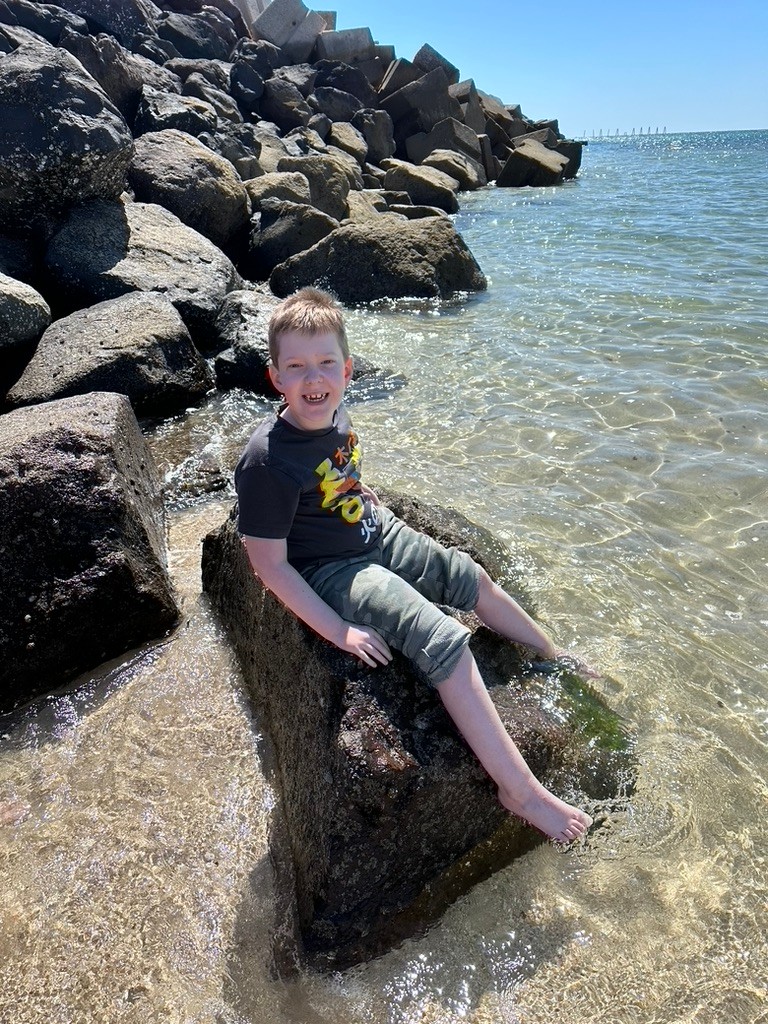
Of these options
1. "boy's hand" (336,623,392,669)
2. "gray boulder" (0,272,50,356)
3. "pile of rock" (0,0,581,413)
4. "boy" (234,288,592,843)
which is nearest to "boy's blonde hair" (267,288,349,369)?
"boy" (234,288,592,843)

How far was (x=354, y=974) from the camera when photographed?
2.20 meters

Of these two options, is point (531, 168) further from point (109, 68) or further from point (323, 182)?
point (109, 68)

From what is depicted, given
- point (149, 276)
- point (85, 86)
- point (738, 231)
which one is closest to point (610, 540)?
point (149, 276)

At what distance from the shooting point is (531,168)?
28.3m

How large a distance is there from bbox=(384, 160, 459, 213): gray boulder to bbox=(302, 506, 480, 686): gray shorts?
1877cm

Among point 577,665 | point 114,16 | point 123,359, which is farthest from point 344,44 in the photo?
point 577,665

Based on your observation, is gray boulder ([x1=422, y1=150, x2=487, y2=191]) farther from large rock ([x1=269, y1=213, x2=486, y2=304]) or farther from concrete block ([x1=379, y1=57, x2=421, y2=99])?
large rock ([x1=269, y1=213, x2=486, y2=304])

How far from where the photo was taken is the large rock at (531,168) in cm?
2788

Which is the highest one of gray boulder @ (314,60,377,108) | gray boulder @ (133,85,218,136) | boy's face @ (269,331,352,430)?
gray boulder @ (314,60,377,108)

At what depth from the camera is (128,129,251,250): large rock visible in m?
9.61

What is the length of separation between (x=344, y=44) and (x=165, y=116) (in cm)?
2082

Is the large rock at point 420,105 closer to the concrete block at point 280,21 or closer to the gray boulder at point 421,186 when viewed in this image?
the concrete block at point 280,21

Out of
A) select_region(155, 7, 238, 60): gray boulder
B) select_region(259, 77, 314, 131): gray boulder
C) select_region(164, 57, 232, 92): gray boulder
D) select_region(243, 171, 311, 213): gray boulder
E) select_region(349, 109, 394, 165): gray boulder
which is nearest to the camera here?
select_region(243, 171, 311, 213): gray boulder

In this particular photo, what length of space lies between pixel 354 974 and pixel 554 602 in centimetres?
221
